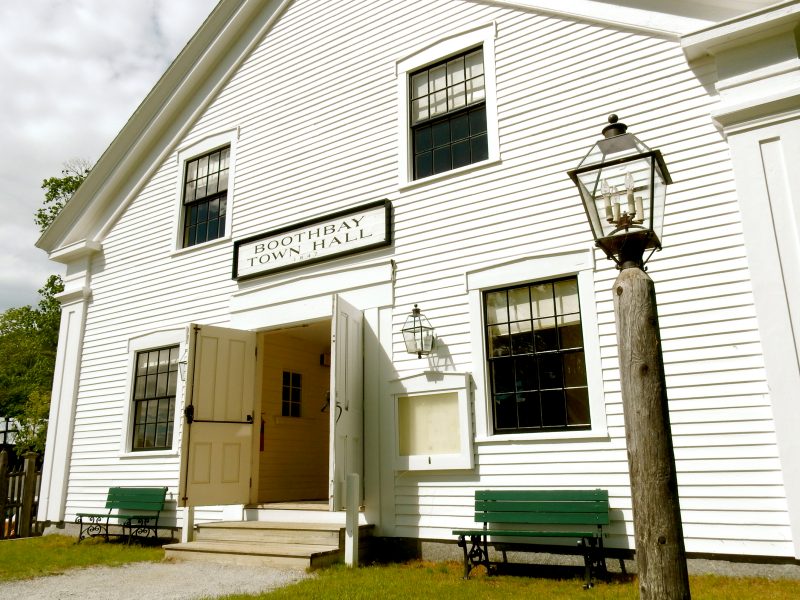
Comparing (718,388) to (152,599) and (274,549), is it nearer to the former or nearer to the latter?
(274,549)

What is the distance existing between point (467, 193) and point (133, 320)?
21.8 ft

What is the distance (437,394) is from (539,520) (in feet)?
6.15

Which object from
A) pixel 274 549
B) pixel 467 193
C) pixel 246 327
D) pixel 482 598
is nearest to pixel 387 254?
pixel 467 193

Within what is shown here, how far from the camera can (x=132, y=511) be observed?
405 inches

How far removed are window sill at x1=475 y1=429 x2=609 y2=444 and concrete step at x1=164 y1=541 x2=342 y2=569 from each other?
2.10 m

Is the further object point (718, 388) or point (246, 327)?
point (246, 327)

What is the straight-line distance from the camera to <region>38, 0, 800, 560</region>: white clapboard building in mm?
6289

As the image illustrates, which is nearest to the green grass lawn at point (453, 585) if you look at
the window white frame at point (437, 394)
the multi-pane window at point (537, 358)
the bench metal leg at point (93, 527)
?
the window white frame at point (437, 394)

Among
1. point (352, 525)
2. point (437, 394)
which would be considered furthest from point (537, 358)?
point (352, 525)

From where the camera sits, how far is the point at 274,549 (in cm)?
747

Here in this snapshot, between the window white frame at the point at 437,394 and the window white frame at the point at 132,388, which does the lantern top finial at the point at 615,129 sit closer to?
the window white frame at the point at 437,394

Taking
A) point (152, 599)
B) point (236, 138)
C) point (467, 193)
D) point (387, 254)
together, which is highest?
point (236, 138)

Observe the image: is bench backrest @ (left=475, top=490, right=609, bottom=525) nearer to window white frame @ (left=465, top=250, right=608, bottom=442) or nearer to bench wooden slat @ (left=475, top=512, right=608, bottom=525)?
bench wooden slat @ (left=475, top=512, right=608, bottom=525)

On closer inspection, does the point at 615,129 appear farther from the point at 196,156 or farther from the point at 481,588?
the point at 196,156
